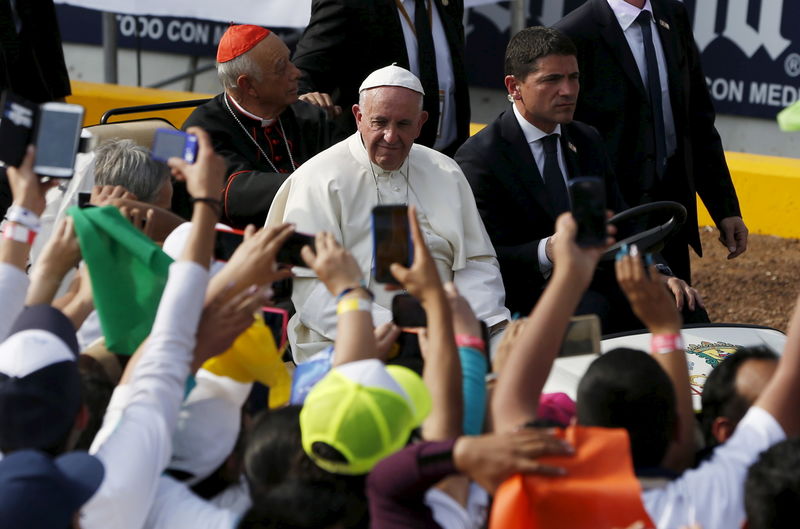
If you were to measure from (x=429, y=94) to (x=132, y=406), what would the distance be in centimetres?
359

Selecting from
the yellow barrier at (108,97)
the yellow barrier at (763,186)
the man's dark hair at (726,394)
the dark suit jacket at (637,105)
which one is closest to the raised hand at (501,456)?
the man's dark hair at (726,394)

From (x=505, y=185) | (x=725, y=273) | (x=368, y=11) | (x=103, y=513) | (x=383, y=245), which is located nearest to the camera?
(x=103, y=513)

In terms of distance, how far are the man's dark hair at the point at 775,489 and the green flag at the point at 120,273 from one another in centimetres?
146

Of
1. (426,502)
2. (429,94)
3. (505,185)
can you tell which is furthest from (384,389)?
(429,94)

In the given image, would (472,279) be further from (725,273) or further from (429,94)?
(725,273)

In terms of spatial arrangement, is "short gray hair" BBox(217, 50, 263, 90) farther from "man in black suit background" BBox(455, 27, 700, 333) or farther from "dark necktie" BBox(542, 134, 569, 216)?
"dark necktie" BBox(542, 134, 569, 216)

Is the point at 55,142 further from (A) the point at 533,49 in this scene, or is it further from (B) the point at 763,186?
(B) the point at 763,186

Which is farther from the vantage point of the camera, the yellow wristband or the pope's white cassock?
the pope's white cassock

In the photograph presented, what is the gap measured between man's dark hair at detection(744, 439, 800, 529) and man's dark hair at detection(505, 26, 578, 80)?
9.30ft

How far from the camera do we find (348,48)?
19.3 ft

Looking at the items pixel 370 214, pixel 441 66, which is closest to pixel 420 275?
pixel 370 214

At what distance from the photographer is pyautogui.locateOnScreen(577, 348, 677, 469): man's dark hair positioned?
2617 mm

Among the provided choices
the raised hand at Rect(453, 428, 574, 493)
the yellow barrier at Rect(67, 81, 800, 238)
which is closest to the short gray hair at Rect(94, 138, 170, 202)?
the raised hand at Rect(453, 428, 574, 493)

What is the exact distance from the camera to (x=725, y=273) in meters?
7.82
